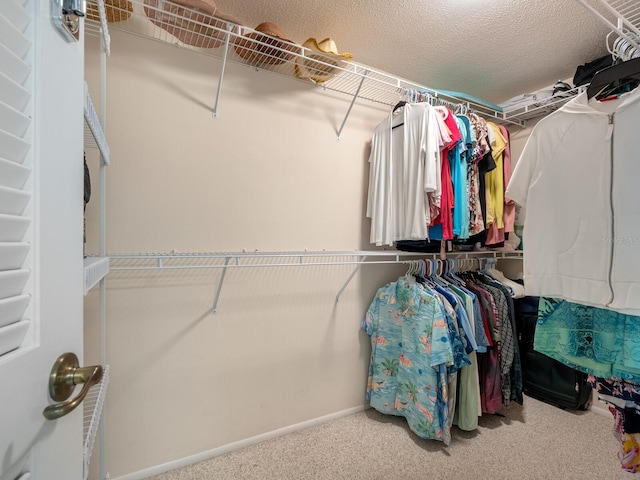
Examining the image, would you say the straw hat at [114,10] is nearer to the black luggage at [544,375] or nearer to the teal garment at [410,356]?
the teal garment at [410,356]

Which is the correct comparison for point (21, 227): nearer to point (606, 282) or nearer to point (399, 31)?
point (606, 282)

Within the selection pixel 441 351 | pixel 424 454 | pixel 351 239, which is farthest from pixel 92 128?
pixel 424 454

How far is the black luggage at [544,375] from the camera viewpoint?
77.1 inches

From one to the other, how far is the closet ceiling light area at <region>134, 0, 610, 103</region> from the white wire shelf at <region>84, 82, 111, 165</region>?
3.22 ft

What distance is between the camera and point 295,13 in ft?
5.03

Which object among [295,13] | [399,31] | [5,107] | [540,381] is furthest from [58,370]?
[540,381]

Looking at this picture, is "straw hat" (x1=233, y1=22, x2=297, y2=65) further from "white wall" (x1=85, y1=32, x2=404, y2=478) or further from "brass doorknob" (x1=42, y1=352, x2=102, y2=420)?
"brass doorknob" (x1=42, y1=352, x2=102, y2=420)

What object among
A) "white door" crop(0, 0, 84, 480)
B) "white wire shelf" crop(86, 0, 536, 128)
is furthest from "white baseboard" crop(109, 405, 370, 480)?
"white wire shelf" crop(86, 0, 536, 128)

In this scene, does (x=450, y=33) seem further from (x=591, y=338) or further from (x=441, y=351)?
(x=441, y=351)

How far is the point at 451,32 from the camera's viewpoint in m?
1.66

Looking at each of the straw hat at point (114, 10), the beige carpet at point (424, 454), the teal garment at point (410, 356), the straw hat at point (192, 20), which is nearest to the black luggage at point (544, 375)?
the beige carpet at point (424, 454)

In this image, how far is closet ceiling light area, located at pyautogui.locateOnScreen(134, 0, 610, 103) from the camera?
1480mm

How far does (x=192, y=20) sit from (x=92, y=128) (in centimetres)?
69

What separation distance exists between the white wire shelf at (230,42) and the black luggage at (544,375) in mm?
1719
